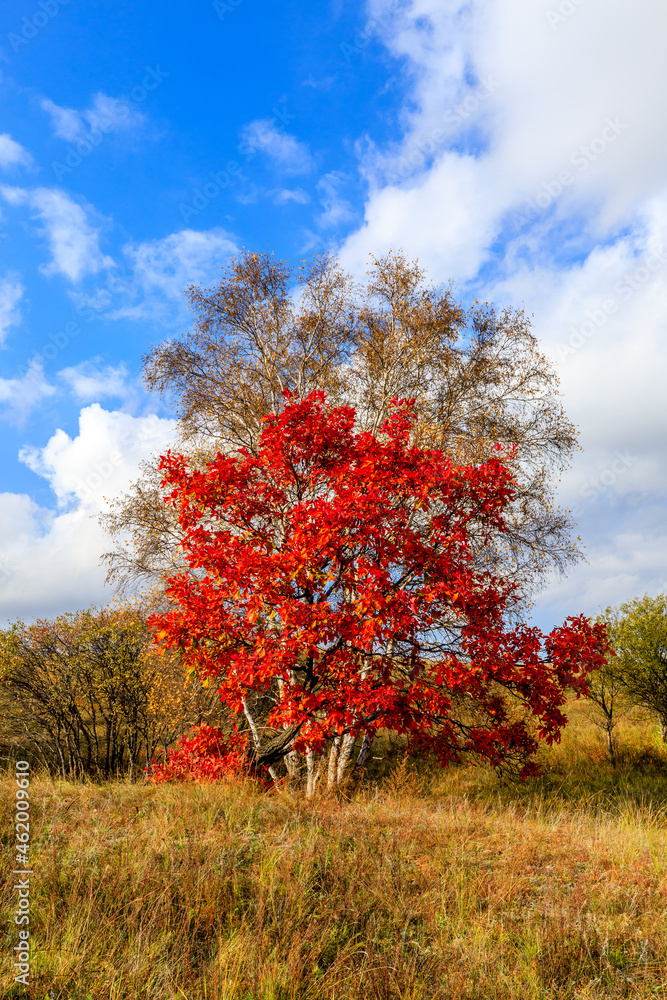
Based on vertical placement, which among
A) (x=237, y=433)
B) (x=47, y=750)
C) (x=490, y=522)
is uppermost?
(x=237, y=433)

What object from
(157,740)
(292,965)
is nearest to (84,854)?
(292,965)

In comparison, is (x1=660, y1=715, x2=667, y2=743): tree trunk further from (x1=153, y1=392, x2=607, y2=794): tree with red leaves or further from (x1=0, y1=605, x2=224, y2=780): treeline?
(x1=0, y1=605, x2=224, y2=780): treeline

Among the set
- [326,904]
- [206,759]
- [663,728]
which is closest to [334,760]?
[206,759]

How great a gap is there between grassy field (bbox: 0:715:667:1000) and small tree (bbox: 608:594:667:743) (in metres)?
10.5

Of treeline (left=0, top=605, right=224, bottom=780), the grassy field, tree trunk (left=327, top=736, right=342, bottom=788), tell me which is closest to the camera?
the grassy field

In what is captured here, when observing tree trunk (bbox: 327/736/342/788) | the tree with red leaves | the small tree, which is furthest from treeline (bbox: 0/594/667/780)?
the tree with red leaves

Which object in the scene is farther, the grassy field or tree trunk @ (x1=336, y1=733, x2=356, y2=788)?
tree trunk @ (x1=336, y1=733, x2=356, y2=788)

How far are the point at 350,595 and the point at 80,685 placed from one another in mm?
11985

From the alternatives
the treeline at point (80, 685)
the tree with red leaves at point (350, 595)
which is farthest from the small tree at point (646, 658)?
the treeline at point (80, 685)

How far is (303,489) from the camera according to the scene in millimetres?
9922

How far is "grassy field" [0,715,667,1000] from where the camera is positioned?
13.4ft

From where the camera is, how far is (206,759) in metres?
9.62

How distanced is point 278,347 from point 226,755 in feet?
32.2

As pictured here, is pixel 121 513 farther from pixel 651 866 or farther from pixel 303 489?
A: pixel 651 866
